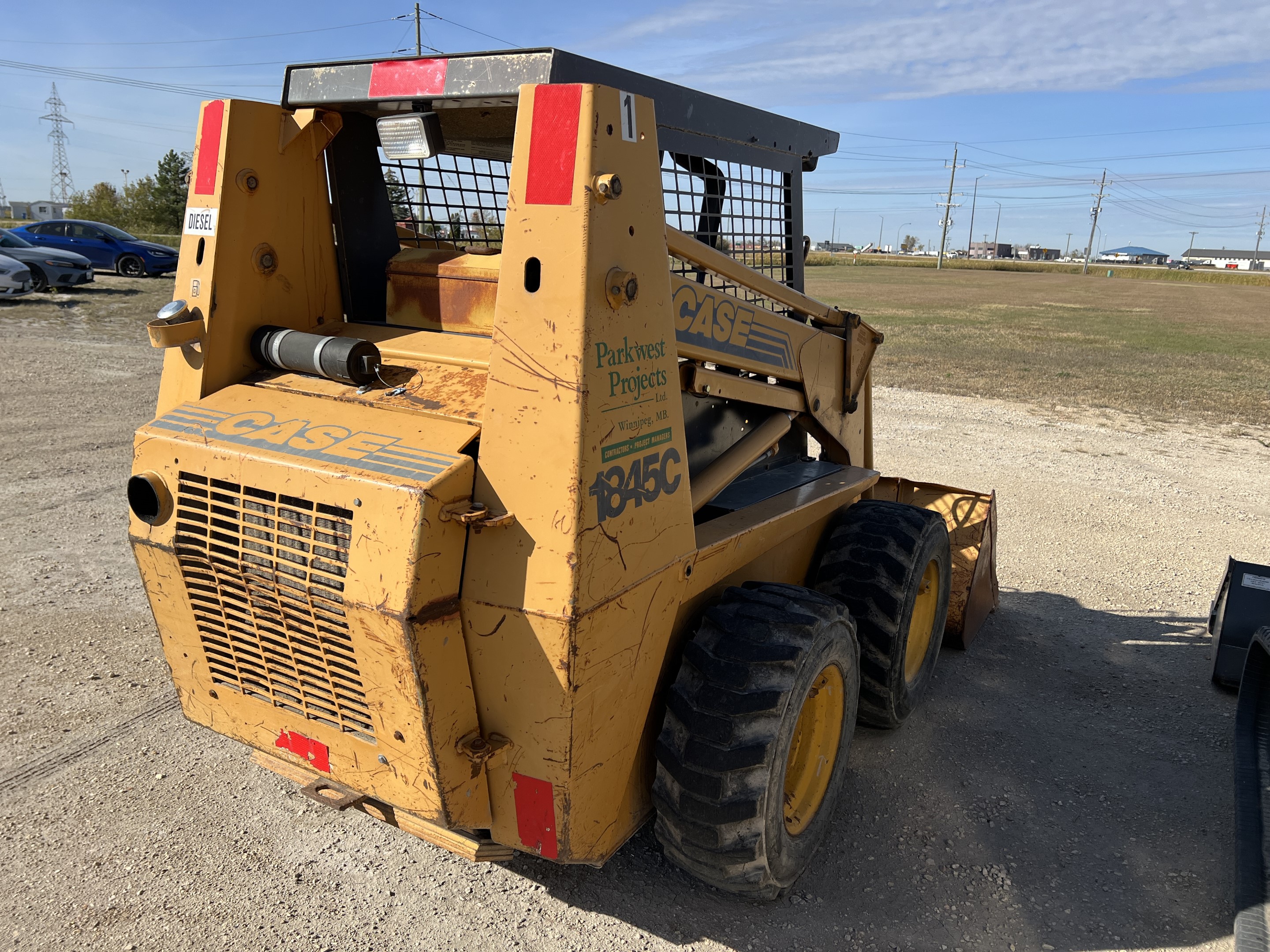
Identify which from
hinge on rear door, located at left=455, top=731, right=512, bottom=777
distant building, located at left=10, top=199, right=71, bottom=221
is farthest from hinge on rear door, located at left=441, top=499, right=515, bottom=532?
distant building, located at left=10, top=199, right=71, bottom=221

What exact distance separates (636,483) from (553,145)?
885 millimetres

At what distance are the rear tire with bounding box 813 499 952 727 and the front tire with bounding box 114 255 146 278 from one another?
950 inches

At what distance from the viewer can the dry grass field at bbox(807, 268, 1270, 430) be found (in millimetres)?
12453

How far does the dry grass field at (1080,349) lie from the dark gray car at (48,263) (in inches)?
669

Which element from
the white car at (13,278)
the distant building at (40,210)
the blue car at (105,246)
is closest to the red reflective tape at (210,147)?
the white car at (13,278)

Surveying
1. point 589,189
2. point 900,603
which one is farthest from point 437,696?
point 900,603

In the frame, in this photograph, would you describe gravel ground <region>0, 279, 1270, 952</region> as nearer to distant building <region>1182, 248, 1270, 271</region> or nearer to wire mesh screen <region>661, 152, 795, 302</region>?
wire mesh screen <region>661, 152, 795, 302</region>

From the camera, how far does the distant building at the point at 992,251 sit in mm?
154000

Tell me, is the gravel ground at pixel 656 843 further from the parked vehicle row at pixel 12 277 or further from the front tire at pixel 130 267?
the front tire at pixel 130 267

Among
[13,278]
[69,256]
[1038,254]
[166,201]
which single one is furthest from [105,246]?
[1038,254]

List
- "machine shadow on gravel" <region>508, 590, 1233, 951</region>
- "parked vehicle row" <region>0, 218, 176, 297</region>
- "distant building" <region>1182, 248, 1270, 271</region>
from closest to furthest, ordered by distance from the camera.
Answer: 1. "machine shadow on gravel" <region>508, 590, 1233, 951</region>
2. "parked vehicle row" <region>0, 218, 176, 297</region>
3. "distant building" <region>1182, 248, 1270, 271</region>

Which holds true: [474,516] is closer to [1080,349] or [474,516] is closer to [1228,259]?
[1080,349]

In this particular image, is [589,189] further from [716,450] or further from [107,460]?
[107,460]

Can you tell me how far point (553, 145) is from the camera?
7.44 feet
